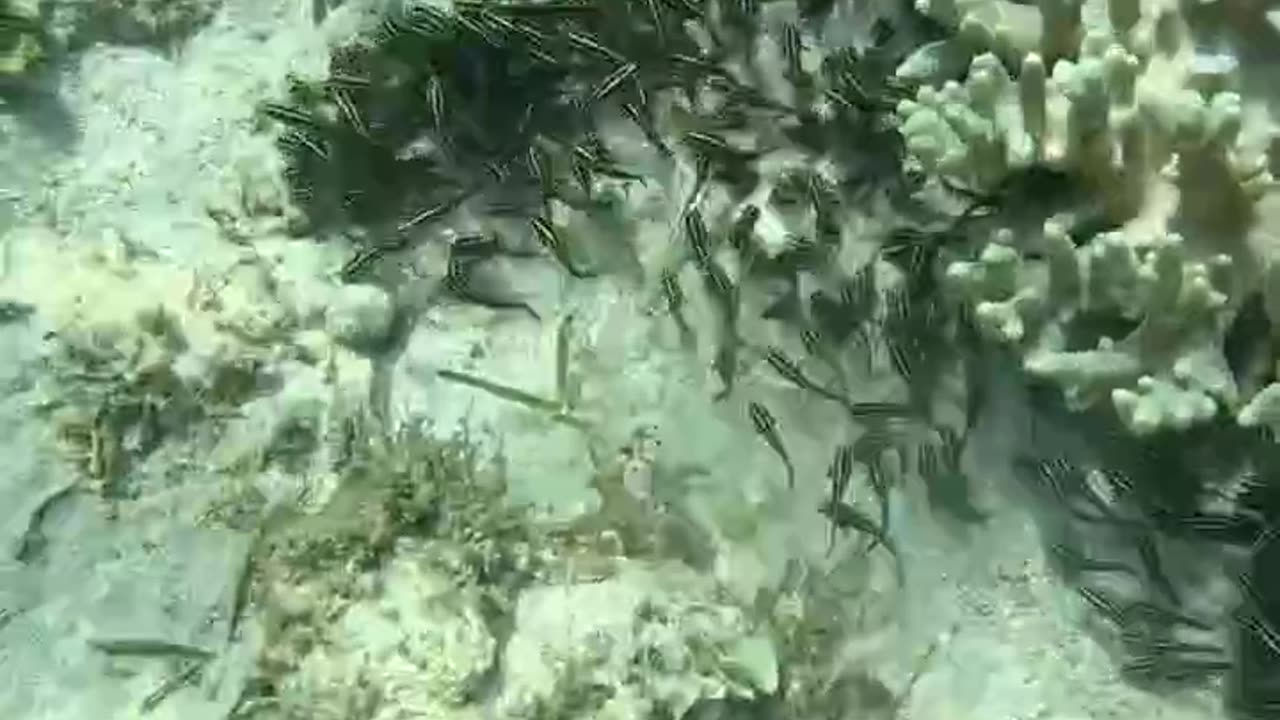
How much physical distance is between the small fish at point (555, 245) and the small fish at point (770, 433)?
0.69m

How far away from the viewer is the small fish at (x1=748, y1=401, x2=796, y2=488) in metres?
3.68

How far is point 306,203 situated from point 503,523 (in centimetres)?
129

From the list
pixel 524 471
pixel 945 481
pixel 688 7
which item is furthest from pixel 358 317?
pixel 945 481

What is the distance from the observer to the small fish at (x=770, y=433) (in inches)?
145

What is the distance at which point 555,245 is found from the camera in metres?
3.93

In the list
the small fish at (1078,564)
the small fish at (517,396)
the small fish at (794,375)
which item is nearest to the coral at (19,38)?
the small fish at (517,396)

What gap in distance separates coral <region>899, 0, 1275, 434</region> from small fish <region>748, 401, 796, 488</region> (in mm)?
632

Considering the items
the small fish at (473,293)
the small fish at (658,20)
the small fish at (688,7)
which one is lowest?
the small fish at (473,293)

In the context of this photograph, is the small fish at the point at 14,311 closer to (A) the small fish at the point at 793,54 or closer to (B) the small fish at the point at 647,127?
(B) the small fish at the point at 647,127

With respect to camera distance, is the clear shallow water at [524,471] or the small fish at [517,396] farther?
the small fish at [517,396]

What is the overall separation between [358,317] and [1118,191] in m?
2.15

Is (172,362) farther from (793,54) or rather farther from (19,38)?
(793,54)

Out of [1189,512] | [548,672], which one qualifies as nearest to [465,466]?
[548,672]

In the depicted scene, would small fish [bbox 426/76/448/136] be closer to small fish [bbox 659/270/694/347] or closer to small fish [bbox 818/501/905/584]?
small fish [bbox 659/270/694/347]
